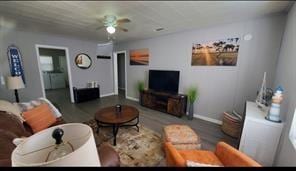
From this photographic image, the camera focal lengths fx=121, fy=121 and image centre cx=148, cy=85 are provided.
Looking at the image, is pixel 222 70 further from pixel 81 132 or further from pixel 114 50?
pixel 114 50

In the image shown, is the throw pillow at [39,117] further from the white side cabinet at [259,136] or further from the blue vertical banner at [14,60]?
the white side cabinet at [259,136]

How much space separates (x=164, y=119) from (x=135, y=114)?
3.22 feet

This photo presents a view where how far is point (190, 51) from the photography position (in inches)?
122

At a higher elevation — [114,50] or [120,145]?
[114,50]

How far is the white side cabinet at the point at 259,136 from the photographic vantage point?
1408 mm

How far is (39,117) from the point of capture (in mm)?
1745

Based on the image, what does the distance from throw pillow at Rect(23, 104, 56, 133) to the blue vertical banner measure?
2019 mm

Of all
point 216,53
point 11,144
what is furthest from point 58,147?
point 216,53

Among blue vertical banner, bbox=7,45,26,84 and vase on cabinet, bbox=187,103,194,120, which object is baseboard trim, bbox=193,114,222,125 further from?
blue vertical banner, bbox=7,45,26,84

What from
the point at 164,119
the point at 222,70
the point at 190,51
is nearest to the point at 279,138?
the point at 222,70

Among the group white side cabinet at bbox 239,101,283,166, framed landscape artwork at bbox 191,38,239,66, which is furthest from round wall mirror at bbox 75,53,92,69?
white side cabinet at bbox 239,101,283,166

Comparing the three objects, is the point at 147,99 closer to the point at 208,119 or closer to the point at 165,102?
the point at 165,102

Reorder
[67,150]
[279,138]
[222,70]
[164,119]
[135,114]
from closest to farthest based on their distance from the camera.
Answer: [67,150] → [279,138] → [135,114] → [222,70] → [164,119]

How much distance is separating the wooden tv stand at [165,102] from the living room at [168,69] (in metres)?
0.03
